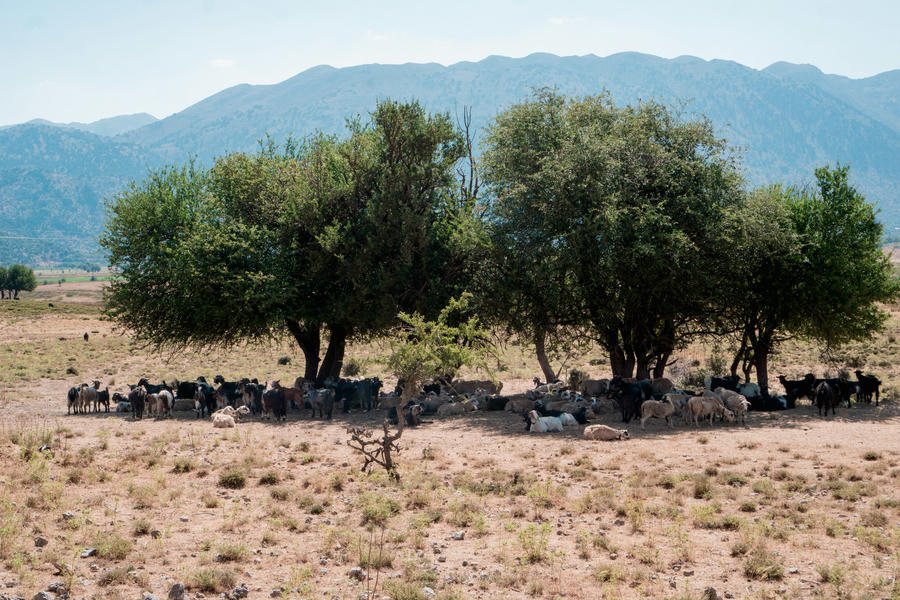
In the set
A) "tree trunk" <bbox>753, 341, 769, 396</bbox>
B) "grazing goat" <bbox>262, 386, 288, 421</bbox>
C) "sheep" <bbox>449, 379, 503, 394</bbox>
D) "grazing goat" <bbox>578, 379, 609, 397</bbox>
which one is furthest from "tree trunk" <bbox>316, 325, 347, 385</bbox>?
"tree trunk" <bbox>753, 341, 769, 396</bbox>

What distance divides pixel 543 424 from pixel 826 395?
9827mm

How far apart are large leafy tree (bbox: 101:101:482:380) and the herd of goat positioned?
305 centimetres

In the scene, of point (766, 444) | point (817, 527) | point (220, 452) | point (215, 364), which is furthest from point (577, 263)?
point (215, 364)

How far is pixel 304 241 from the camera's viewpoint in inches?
1315

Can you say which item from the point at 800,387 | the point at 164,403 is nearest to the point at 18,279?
the point at 164,403

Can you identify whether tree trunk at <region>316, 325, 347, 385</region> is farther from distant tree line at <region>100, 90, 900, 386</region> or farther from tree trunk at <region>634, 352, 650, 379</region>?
tree trunk at <region>634, 352, 650, 379</region>

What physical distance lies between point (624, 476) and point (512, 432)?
7.42 m

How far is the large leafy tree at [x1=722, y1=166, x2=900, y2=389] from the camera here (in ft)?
93.4

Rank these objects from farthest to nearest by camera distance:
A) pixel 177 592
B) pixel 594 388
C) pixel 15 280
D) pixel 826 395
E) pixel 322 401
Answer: pixel 15 280 < pixel 594 388 < pixel 322 401 < pixel 826 395 < pixel 177 592

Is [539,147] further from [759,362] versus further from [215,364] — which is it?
[215,364]

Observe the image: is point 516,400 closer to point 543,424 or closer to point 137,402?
point 543,424

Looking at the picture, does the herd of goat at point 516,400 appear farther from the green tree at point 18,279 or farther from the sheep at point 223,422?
the green tree at point 18,279

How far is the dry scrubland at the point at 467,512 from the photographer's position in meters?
10.7

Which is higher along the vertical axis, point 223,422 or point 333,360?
point 333,360
